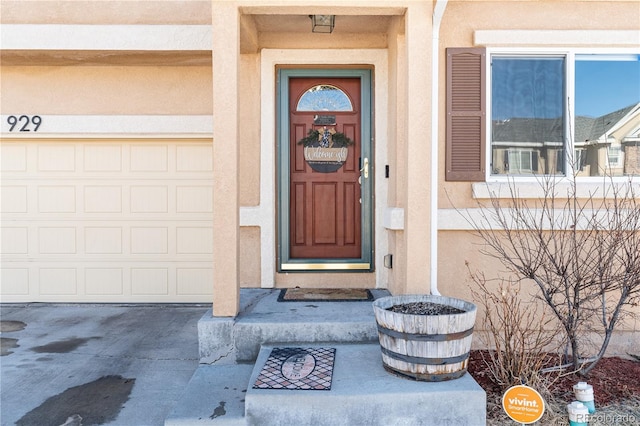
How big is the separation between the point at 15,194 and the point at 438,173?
523 centimetres

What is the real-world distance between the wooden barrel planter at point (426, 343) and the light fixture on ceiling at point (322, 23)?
288cm

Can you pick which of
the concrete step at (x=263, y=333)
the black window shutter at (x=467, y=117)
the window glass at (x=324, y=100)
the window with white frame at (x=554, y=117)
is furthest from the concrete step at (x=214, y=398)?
the window with white frame at (x=554, y=117)

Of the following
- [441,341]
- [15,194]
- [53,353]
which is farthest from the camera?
[15,194]


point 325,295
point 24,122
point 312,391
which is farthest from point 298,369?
point 24,122

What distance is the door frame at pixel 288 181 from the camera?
523 cm

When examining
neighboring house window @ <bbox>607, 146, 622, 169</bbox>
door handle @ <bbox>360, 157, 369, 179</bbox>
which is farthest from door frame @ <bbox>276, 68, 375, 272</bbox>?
neighboring house window @ <bbox>607, 146, 622, 169</bbox>

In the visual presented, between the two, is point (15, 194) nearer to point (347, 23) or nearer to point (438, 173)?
point (347, 23)

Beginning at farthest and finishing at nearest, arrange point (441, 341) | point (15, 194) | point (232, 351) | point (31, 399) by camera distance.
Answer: point (15, 194), point (232, 351), point (31, 399), point (441, 341)

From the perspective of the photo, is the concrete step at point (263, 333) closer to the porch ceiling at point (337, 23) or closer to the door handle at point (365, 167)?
the door handle at point (365, 167)

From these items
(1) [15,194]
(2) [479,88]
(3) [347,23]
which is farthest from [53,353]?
(2) [479,88]

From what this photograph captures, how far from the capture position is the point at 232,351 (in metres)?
3.99

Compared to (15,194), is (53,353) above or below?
below

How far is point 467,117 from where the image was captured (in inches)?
177

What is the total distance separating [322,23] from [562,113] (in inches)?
97.1
